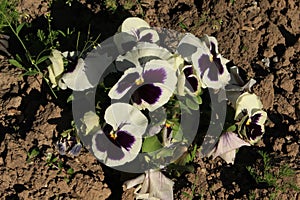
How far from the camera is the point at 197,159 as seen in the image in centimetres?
322

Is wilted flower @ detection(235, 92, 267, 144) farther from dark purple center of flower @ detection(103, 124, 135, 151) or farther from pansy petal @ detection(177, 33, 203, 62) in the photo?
dark purple center of flower @ detection(103, 124, 135, 151)

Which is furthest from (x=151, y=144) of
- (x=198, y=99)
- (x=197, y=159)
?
(x=197, y=159)

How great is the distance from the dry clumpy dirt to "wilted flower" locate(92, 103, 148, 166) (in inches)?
14.0

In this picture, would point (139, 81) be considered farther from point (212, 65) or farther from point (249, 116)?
point (249, 116)

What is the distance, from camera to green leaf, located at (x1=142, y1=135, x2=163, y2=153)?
2.86 m

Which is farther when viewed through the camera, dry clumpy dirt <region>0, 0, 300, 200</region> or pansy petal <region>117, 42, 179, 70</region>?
dry clumpy dirt <region>0, 0, 300, 200</region>

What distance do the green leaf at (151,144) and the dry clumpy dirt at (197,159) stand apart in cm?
29

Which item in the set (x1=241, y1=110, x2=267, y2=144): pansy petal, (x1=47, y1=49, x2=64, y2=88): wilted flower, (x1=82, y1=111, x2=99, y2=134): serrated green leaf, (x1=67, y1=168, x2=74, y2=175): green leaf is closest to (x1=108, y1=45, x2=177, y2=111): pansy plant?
(x1=82, y1=111, x2=99, y2=134): serrated green leaf

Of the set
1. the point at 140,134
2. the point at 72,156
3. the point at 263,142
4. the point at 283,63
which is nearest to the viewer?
the point at 140,134

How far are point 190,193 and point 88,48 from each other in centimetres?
104

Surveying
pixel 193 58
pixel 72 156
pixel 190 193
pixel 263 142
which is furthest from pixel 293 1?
pixel 72 156

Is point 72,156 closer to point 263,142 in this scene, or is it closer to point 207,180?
point 207,180

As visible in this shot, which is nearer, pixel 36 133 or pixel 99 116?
pixel 99 116

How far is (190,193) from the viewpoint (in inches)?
123
